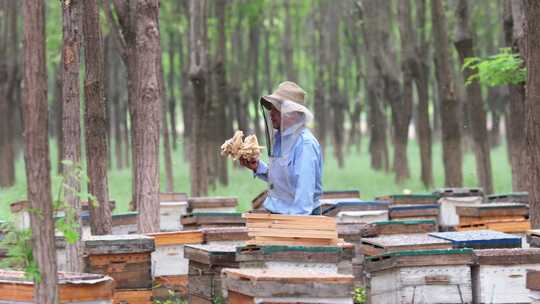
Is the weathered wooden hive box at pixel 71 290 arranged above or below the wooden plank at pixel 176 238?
below

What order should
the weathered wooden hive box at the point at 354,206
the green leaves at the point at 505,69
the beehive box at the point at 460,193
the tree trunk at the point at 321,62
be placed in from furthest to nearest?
the tree trunk at the point at 321,62
the green leaves at the point at 505,69
the beehive box at the point at 460,193
the weathered wooden hive box at the point at 354,206

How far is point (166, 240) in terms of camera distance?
11.7m

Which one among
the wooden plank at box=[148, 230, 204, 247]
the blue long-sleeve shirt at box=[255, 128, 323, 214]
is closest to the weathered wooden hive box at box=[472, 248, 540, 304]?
the blue long-sleeve shirt at box=[255, 128, 323, 214]

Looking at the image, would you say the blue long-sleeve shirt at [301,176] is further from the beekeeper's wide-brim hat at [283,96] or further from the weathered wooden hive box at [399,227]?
the weathered wooden hive box at [399,227]

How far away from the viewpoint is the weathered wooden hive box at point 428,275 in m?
9.62

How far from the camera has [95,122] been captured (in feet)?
41.4

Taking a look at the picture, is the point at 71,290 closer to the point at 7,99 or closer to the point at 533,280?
the point at 533,280

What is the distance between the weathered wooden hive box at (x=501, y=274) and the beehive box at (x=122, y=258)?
327cm

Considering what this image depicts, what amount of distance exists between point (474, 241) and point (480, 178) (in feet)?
44.0

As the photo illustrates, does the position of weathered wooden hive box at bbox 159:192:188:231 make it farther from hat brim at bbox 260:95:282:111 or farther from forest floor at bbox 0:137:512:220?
hat brim at bbox 260:95:282:111

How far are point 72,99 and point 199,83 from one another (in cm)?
1217

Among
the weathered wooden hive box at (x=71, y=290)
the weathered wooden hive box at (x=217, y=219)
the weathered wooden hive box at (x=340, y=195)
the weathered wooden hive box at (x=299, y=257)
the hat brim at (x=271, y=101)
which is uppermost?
the hat brim at (x=271, y=101)

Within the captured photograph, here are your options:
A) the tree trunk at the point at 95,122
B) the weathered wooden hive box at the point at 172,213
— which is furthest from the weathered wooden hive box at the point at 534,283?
the weathered wooden hive box at the point at 172,213

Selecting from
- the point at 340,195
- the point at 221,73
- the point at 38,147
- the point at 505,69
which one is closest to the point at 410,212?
the point at 340,195
